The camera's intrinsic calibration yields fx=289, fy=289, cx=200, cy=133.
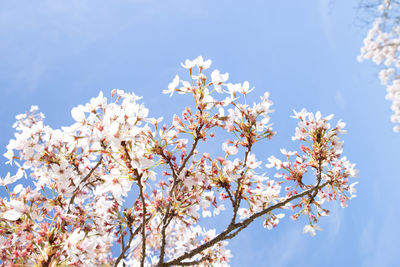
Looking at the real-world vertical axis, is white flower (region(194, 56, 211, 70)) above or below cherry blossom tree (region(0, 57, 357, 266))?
above

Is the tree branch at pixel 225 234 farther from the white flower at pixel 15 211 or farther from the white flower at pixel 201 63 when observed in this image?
the white flower at pixel 201 63

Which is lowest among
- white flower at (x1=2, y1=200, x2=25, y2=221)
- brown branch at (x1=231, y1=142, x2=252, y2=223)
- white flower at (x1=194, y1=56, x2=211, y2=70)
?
white flower at (x1=2, y1=200, x2=25, y2=221)

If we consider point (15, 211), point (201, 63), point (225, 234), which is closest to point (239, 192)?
point (225, 234)

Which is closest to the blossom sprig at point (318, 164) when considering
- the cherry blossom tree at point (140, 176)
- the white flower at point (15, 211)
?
the cherry blossom tree at point (140, 176)

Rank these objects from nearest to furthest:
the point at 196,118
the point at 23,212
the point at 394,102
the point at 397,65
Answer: the point at 23,212
the point at 196,118
the point at 397,65
the point at 394,102

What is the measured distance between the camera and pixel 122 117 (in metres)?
2.15

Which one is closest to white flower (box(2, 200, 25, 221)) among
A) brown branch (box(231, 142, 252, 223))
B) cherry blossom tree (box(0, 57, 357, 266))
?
cherry blossom tree (box(0, 57, 357, 266))

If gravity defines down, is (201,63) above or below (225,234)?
above

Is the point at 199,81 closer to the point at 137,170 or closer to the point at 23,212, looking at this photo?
the point at 137,170

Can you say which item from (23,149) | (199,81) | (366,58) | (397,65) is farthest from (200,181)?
(366,58)

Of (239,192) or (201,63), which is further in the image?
(239,192)

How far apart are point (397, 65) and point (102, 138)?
71.2ft

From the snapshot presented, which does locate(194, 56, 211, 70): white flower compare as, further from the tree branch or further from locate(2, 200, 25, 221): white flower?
locate(2, 200, 25, 221): white flower

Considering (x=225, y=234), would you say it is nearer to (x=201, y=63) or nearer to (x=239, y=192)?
(x=239, y=192)
